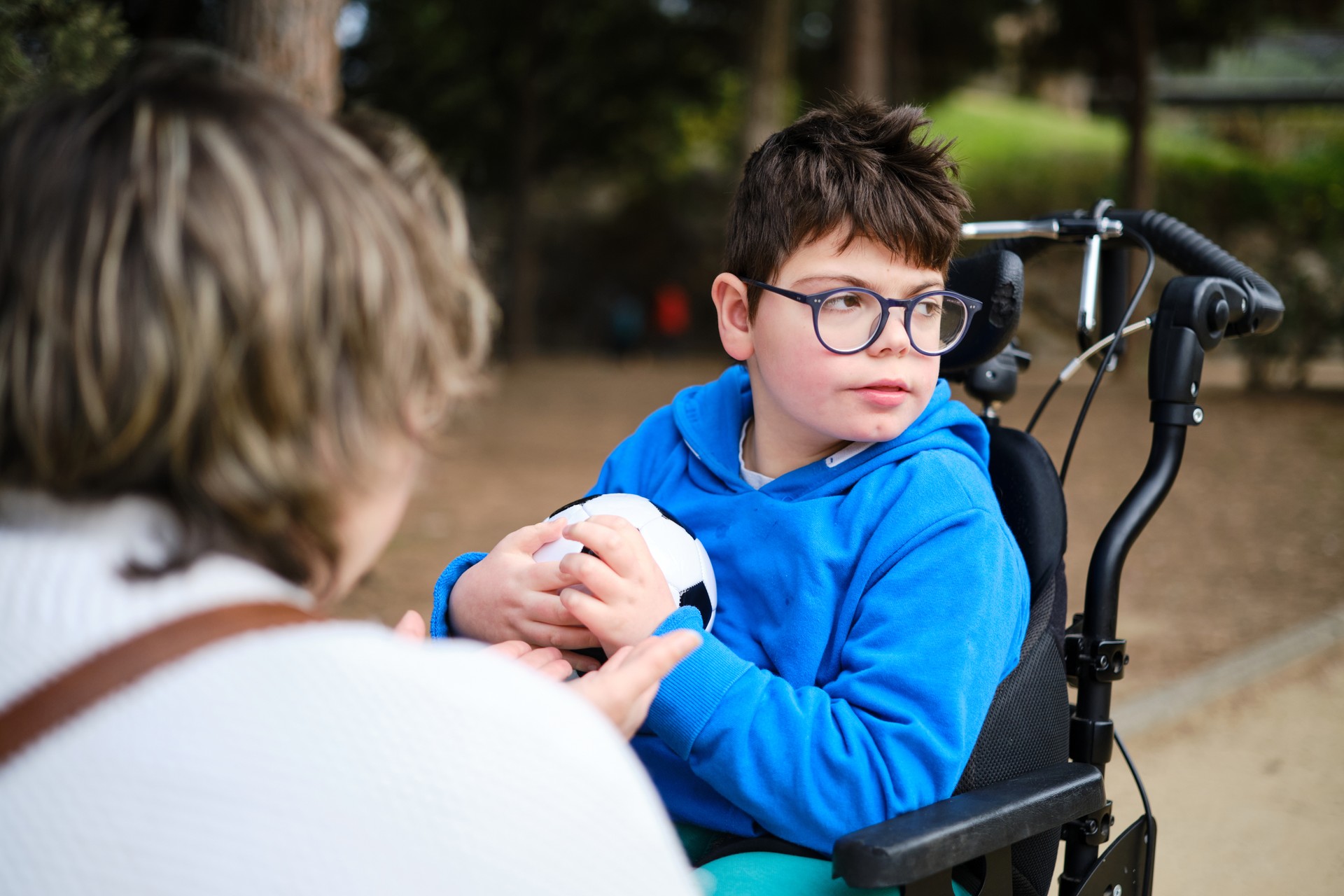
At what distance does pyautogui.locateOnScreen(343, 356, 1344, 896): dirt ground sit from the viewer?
3613mm

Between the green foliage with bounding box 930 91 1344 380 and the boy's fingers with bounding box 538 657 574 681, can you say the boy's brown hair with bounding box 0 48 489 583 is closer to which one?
the boy's fingers with bounding box 538 657 574 681

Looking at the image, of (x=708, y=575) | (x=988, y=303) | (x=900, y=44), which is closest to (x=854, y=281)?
(x=988, y=303)

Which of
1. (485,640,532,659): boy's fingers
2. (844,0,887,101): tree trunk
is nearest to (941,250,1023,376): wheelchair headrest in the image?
(485,640,532,659): boy's fingers

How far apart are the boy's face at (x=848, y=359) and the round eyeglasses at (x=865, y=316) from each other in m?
0.01

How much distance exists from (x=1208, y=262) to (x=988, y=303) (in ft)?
1.48

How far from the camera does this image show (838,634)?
1716 mm

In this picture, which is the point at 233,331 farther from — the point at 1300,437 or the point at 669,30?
the point at 669,30

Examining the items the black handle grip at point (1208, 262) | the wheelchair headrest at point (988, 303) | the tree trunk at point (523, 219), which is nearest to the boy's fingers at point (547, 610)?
the wheelchair headrest at point (988, 303)

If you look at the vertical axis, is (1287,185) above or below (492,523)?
above

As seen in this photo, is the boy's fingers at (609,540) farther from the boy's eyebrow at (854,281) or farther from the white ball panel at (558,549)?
the boy's eyebrow at (854,281)

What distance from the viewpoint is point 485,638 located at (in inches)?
69.6

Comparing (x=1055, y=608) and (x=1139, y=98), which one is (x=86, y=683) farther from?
(x=1139, y=98)

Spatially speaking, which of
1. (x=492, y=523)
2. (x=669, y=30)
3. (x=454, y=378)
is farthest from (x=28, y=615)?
(x=669, y=30)

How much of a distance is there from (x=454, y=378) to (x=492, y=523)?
6.50 metres
